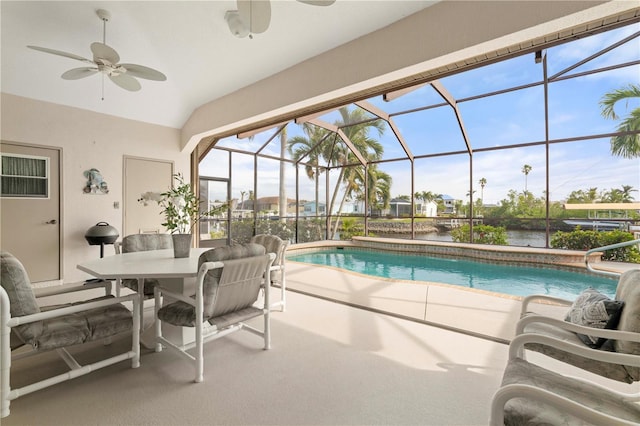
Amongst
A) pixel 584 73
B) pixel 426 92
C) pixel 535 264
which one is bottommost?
pixel 535 264

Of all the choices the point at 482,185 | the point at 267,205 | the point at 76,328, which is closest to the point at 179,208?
the point at 76,328

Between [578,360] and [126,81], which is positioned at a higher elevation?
[126,81]

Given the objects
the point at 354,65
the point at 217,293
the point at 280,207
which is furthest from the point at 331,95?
the point at 280,207

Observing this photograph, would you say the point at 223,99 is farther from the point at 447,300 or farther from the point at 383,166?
the point at 383,166

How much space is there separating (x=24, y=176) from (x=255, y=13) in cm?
432

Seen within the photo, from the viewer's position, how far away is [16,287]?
63.4 inches

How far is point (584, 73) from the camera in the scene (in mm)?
5418

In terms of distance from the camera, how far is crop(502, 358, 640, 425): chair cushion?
1.05 m

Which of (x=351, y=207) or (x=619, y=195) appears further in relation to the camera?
(x=351, y=207)

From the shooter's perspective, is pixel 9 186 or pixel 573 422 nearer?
pixel 573 422

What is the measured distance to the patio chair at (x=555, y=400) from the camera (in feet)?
3.11

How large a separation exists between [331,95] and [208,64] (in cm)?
200

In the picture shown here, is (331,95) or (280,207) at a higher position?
(331,95)

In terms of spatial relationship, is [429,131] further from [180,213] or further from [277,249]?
[180,213]
